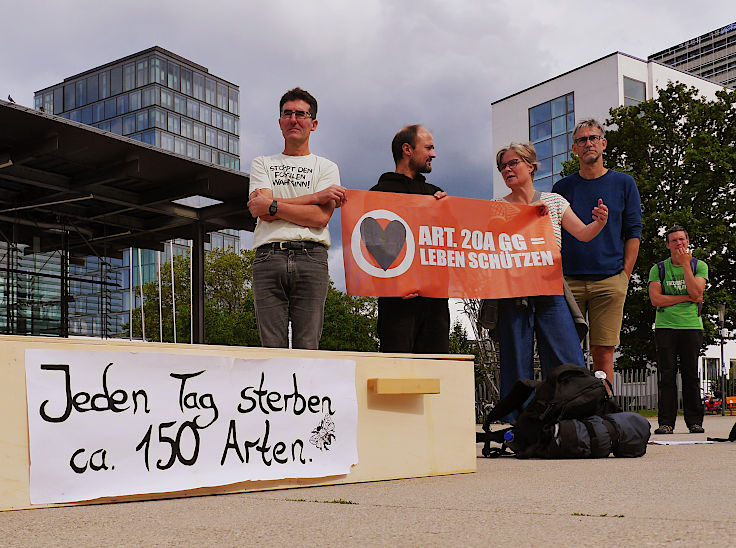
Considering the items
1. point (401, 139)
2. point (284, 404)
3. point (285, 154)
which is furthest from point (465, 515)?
point (401, 139)

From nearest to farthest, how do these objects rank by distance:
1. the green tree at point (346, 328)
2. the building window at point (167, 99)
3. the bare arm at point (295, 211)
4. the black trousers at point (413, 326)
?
the bare arm at point (295, 211), the black trousers at point (413, 326), the green tree at point (346, 328), the building window at point (167, 99)

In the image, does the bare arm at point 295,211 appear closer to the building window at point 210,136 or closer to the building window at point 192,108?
the building window at point 192,108

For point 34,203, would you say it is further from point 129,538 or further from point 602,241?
point 129,538

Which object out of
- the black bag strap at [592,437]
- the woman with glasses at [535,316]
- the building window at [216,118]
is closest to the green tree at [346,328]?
the woman with glasses at [535,316]

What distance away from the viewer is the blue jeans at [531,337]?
570cm

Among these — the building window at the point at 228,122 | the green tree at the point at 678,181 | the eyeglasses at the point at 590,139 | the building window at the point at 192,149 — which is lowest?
the eyeglasses at the point at 590,139

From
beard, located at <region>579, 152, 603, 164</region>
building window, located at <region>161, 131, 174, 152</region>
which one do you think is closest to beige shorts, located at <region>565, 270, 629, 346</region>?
beard, located at <region>579, 152, 603, 164</region>

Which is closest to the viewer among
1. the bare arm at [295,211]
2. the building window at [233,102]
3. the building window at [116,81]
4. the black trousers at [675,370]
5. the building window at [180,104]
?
the bare arm at [295,211]

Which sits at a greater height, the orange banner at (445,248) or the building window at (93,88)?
the building window at (93,88)

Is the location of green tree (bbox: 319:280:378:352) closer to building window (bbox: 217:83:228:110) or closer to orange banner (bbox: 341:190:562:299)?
orange banner (bbox: 341:190:562:299)

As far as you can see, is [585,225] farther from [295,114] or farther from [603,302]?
[295,114]

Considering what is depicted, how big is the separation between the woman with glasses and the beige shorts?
1.10 ft

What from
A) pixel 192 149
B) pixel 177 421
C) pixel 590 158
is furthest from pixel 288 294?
pixel 192 149

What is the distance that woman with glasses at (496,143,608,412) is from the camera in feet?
18.8
